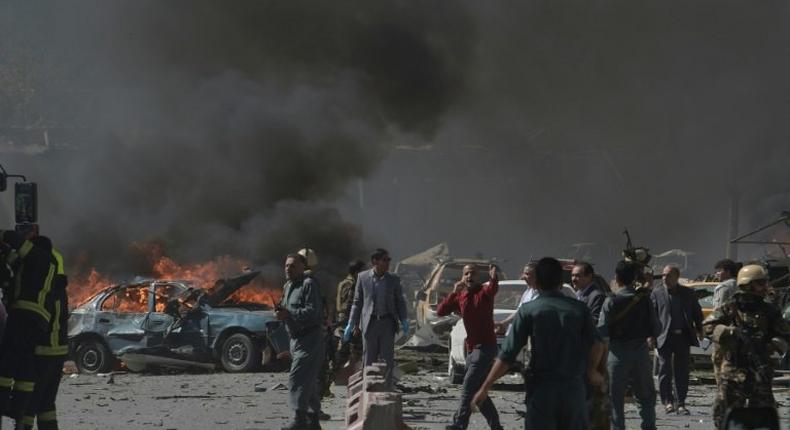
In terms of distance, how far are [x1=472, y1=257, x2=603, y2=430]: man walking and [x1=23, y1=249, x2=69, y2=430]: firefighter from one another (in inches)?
155

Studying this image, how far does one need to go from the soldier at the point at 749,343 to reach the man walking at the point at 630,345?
188 centimetres

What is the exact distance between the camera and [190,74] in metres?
33.5

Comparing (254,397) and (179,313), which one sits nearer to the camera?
(254,397)

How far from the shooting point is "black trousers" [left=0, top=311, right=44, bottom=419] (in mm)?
9320

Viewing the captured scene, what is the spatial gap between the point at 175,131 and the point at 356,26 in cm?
554

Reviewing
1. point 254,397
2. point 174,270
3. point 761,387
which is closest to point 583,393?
point 761,387

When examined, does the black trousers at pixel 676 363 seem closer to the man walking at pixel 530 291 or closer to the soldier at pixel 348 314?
the man walking at pixel 530 291

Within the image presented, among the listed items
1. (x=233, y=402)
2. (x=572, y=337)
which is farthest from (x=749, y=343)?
(x=233, y=402)

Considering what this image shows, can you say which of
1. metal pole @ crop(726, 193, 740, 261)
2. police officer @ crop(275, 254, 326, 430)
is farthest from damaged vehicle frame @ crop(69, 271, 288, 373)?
metal pole @ crop(726, 193, 740, 261)

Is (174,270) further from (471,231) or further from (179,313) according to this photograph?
(471,231)

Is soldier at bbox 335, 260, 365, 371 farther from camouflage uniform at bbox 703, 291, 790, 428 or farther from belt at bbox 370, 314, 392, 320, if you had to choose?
camouflage uniform at bbox 703, 291, 790, 428

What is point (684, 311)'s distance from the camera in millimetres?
13750

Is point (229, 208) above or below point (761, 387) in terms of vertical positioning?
above

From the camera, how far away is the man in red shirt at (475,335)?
1090cm
